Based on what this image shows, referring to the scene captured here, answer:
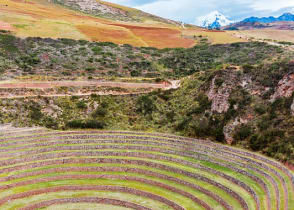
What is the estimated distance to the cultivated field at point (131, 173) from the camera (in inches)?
840

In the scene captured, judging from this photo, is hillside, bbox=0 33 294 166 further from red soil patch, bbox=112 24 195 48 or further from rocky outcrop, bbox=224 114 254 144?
red soil patch, bbox=112 24 195 48

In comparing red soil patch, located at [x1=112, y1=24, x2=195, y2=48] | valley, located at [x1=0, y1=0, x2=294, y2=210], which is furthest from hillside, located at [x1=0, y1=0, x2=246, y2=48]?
valley, located at [x1=0, y1=0, x2=294, y2=210]

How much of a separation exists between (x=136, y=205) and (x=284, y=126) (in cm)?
1480

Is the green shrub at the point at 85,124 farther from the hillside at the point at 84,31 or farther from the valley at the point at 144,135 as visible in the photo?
the hillside at the point at 84,31

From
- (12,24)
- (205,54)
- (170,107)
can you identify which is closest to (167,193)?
(170,107)

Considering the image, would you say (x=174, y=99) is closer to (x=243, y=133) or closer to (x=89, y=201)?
(x=243, y=133)

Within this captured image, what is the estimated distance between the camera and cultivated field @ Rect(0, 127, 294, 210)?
21344 mm

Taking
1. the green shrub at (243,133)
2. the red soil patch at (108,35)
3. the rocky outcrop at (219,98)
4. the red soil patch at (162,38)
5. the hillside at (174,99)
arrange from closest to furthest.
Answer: the green shrub at (243,133) → the hillside at (174,99) → the rocky outcrop at (219,98) → the red soil patch at (108,35) → the red soil patch at (162,38)

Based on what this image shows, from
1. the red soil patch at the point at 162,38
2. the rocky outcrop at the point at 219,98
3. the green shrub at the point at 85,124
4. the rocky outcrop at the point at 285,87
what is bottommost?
the green shrub at the point at 85,124

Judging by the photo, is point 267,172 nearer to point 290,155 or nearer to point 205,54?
point 290,155

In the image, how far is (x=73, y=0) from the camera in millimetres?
147250

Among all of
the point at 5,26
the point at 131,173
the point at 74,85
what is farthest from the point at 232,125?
the point at 5,26

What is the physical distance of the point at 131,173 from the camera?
26.0m

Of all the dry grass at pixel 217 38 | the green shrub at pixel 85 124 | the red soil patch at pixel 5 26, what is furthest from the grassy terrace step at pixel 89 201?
the dry grass at pixel 217 38
